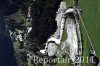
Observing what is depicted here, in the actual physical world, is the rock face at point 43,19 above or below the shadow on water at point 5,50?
above

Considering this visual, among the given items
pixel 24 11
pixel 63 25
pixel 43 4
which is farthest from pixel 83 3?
pixel 24 11

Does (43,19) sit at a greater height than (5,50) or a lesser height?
greater

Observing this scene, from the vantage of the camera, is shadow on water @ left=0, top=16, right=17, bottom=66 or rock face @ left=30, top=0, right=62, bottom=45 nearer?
rock face @ left=30, top=0, right=62, bottom=45

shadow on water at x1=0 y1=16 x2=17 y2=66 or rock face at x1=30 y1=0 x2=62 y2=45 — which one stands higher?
rock face at x1=30 y1=0 x2=62 y2=45

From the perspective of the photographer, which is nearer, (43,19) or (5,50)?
(43,19)
